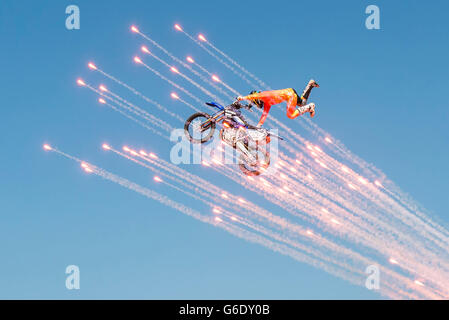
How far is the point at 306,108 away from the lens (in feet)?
176

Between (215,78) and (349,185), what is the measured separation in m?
14.8

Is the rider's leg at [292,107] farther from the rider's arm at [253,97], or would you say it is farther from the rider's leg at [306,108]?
the rider's arm at [253,97]

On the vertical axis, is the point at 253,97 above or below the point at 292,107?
above

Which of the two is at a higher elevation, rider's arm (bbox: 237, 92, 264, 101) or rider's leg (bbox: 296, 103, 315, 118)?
rider's arm (bbox: 237, 92, 264, 101)

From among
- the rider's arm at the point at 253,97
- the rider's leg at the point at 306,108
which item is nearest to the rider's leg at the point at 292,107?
the rider's leg at the point at 306,108

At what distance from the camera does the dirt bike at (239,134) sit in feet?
179

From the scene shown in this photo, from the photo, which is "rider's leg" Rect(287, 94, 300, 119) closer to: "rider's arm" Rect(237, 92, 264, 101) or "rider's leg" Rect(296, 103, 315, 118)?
"rider's leg" Rect(296, 103, 315, 118)

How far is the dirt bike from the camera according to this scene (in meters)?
54.6

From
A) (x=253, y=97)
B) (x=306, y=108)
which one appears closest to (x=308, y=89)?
(x=306, y=108)

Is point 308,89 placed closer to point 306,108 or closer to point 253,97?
point 306,108

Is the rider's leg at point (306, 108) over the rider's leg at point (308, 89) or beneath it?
beneath

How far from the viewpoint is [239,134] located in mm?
55094

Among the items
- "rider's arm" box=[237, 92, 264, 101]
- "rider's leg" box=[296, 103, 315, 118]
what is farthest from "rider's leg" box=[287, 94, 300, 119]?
"rider's arm" box=[237, 92, 264, 101]

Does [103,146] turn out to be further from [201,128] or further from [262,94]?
[262,94]
